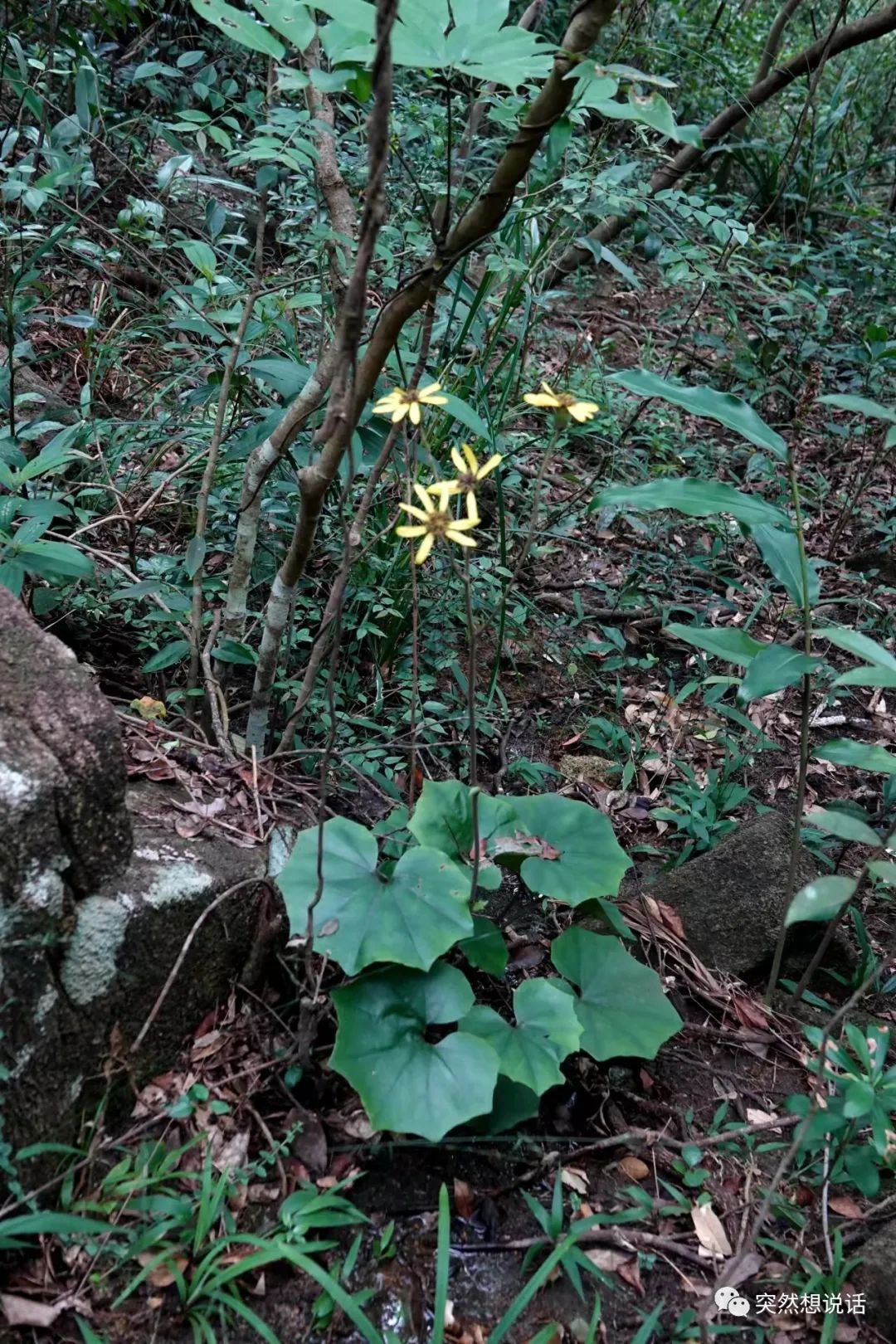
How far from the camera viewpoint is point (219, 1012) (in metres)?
1.63

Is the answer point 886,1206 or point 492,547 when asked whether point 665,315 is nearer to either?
point 492,547

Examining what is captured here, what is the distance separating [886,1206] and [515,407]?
2.52 m

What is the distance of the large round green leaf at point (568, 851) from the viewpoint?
1.63 metres

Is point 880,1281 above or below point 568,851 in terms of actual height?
below

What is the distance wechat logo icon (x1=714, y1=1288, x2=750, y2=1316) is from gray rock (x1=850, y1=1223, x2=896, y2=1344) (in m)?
0.19

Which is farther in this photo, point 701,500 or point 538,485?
point 701,500

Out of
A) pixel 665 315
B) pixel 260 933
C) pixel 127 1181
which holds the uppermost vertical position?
pixel 665 315

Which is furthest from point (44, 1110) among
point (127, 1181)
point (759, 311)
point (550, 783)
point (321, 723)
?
point (759, 311)

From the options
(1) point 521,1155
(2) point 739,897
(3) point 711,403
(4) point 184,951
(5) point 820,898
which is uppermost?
(3) point 711,403

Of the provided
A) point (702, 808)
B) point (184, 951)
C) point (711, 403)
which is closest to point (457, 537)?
point (711, 403)

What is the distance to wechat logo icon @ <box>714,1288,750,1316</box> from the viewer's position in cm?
137

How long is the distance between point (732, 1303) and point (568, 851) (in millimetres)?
729

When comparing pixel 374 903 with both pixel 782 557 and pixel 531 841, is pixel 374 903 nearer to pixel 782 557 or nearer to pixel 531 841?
pixel 531 841

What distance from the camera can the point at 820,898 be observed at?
3.60 ft
